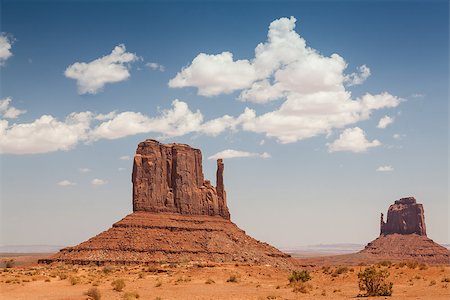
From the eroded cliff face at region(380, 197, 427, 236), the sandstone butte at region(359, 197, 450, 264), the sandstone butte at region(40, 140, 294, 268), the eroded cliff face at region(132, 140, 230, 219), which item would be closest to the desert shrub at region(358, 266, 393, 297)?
the sandstone butte at region(40, 140, 294, 268)

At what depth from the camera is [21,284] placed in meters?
51.2

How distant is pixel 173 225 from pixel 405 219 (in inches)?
4199

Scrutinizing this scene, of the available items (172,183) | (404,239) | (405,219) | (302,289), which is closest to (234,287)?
(302,289)

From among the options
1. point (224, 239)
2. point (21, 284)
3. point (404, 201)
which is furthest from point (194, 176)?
point (404, 201)

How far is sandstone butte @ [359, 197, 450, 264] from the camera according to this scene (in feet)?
558

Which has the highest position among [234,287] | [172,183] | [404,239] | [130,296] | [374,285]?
[172,183]

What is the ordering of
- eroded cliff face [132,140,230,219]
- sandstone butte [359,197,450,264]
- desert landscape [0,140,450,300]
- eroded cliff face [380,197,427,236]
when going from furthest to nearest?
eroded cliff face [380,197,427,236]
sandstone butte [359,197,450,264]
eroded cliff face [132,140,230,219]
desert landscape [0,140,450,300]

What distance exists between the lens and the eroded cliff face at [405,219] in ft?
616

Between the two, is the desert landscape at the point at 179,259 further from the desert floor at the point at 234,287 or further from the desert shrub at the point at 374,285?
the desert shrub at the point at 374,285

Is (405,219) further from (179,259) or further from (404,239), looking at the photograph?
(179,259)

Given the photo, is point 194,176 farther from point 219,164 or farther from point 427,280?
point 427,280

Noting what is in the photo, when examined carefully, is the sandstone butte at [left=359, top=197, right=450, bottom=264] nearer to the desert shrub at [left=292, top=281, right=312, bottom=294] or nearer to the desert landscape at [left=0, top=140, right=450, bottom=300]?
the desert landscape at [left=0, top=140, right=450, bottom=300]

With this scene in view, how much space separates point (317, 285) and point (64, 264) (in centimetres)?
5722

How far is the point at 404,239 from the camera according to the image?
606 feet
